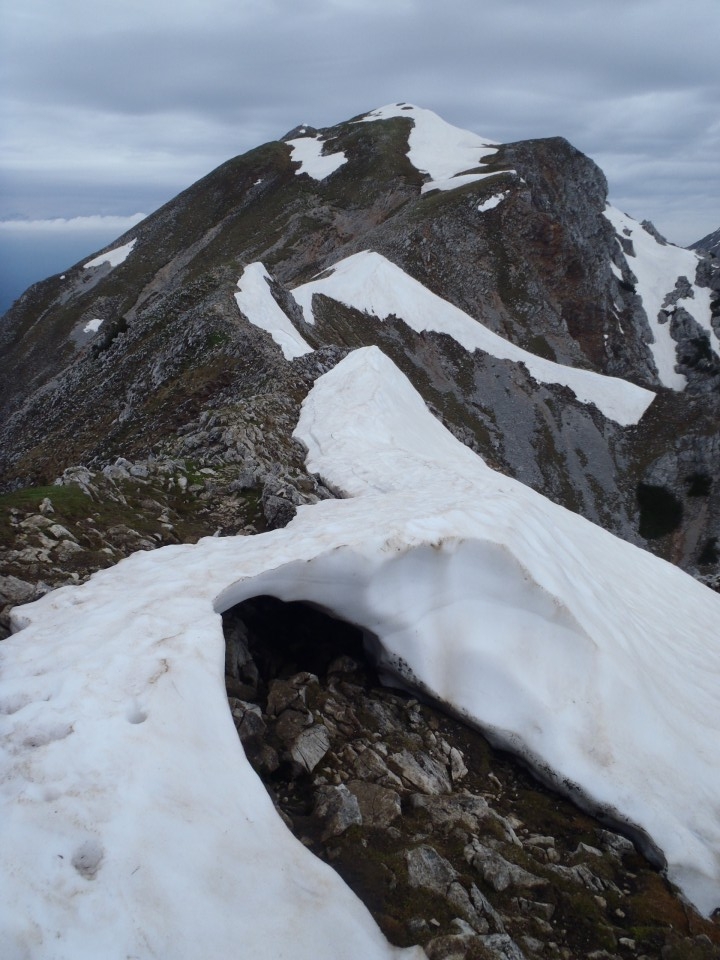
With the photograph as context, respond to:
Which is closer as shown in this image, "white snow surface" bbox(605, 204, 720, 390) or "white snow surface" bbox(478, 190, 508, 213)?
"white snow surface" bbox(478, 190, 508, 213)

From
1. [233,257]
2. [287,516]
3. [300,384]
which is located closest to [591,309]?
[233,257]

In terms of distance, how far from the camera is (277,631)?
11.2 meters

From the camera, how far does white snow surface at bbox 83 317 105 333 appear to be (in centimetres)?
8319

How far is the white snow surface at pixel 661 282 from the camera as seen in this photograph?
8181cm

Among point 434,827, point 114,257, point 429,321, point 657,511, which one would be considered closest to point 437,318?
point 429,321

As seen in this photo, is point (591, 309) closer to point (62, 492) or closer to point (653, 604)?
point (653, 604)

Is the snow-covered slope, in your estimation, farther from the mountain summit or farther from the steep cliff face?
the steep cliff face

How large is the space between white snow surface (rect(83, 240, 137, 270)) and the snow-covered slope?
3930 inches

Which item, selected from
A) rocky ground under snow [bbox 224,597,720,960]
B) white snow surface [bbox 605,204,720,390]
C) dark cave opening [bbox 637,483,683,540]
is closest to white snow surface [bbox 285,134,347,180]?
white snow surface [bbox 605,204,720,390]

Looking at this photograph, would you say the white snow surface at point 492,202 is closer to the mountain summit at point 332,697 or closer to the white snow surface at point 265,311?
the white snow surface at point 265,311

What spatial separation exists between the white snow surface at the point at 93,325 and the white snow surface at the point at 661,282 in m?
74.1

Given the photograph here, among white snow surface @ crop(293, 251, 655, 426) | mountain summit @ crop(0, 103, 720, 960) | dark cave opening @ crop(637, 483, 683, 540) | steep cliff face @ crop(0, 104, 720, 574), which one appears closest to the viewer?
mountain summit @ crop(0, 103, 720, 960)

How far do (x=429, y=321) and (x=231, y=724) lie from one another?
61733 millimetres

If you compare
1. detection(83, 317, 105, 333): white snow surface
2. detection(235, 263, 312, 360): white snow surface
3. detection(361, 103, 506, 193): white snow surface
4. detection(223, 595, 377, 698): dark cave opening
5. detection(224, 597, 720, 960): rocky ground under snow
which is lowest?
detection(224, 597, 720, 960): rocky ground under snow
